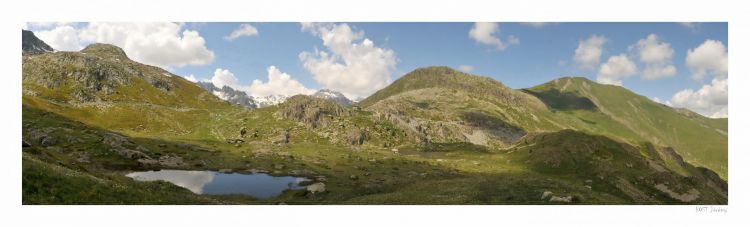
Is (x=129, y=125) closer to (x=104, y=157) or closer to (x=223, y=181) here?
(x=104, y=157)

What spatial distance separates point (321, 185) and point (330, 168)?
104 feet

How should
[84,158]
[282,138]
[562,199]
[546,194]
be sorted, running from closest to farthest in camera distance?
1. [562,199]
2. [546,194]
3. [84,158]
4. [282,138]

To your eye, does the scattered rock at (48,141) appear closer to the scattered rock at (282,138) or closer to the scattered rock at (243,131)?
the scattered rock at (282,138)

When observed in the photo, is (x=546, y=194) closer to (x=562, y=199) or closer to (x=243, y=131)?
(x=562, y=199)

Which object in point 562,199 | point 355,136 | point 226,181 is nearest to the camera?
point 562,199

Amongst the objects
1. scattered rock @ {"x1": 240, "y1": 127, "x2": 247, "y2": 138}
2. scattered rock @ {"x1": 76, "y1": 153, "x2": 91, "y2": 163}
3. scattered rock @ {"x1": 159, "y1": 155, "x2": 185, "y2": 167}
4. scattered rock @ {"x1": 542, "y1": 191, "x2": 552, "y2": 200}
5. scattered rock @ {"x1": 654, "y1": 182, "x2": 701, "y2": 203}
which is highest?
scattered rock @ {"x1": 240, "y1": 127, "x2": 247, "y2": 138}

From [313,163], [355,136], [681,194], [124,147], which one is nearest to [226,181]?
[313,163]

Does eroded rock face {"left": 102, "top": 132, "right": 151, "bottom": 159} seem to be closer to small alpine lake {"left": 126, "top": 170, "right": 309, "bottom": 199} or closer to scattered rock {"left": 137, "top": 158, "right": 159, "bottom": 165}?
scattered rock {"left": 137, "top": 158, "right": 159, "bottom": 165}

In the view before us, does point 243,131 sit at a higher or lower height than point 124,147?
higher

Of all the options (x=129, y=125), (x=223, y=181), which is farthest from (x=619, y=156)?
(x=129, y=125)

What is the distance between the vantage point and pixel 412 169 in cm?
11688

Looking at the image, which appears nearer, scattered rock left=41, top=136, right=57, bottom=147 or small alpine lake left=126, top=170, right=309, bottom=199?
small alpine lake left=126, top=170, right=309, bottom=199

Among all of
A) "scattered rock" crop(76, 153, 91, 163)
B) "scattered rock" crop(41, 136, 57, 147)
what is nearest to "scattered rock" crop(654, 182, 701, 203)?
"scattered rock" crop(76, 153, 91, 163)


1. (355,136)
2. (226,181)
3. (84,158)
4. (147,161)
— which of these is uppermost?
(355,136)
